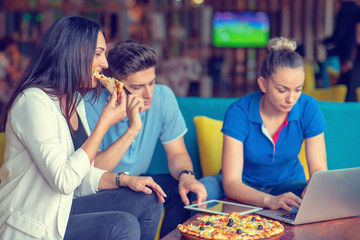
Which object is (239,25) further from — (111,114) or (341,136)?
(111,114)

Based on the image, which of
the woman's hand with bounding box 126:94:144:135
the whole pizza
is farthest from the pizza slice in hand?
the whole pizza

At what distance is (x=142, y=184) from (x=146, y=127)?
51 cm

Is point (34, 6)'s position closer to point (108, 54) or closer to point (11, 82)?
point (11, 82)

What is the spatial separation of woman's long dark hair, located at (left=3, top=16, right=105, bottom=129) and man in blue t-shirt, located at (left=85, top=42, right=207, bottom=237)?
1.41ft

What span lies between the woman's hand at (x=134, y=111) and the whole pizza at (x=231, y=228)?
0.54 meters

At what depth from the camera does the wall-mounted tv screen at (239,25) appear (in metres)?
8.88

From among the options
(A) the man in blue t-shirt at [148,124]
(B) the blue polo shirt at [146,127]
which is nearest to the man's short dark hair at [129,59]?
(A) the man in blue t-shirt at [148,124]

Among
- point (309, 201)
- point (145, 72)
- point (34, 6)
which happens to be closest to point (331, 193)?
point (309, 201)

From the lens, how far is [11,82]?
6395 millimetres

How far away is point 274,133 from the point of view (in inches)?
87.0

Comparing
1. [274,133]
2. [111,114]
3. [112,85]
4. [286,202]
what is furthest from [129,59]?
[286,202]

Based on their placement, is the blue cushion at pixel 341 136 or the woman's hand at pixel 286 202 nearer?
the woman's hand at pixel 286 202

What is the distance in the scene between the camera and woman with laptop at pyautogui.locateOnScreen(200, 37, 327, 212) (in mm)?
2098

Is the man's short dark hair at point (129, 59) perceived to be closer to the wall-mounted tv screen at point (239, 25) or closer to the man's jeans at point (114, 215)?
the man's jeans at point (114, 215)
